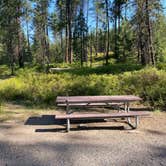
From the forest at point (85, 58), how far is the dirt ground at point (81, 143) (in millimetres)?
2525

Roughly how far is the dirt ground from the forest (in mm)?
2525

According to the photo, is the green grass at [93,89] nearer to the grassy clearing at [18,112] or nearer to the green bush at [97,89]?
the green bush at [97,89]

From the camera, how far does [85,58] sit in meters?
49.1

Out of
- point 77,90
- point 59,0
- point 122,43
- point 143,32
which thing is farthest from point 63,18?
point 77,90

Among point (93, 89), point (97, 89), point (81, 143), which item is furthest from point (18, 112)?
point (81, 143)

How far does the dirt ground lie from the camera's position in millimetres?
4262

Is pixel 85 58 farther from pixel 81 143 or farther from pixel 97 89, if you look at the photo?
pixel 81 143

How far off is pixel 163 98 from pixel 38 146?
5104mm

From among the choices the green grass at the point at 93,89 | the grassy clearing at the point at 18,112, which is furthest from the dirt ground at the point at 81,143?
the green grass at the point at 93,89

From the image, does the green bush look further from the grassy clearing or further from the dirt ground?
the dirt ground

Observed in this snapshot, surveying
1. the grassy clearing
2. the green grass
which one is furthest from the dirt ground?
the green grass

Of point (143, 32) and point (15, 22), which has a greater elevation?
point (15, 22)

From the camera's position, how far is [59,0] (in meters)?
38.0

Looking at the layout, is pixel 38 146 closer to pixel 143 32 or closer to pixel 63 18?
pixel 143 32
